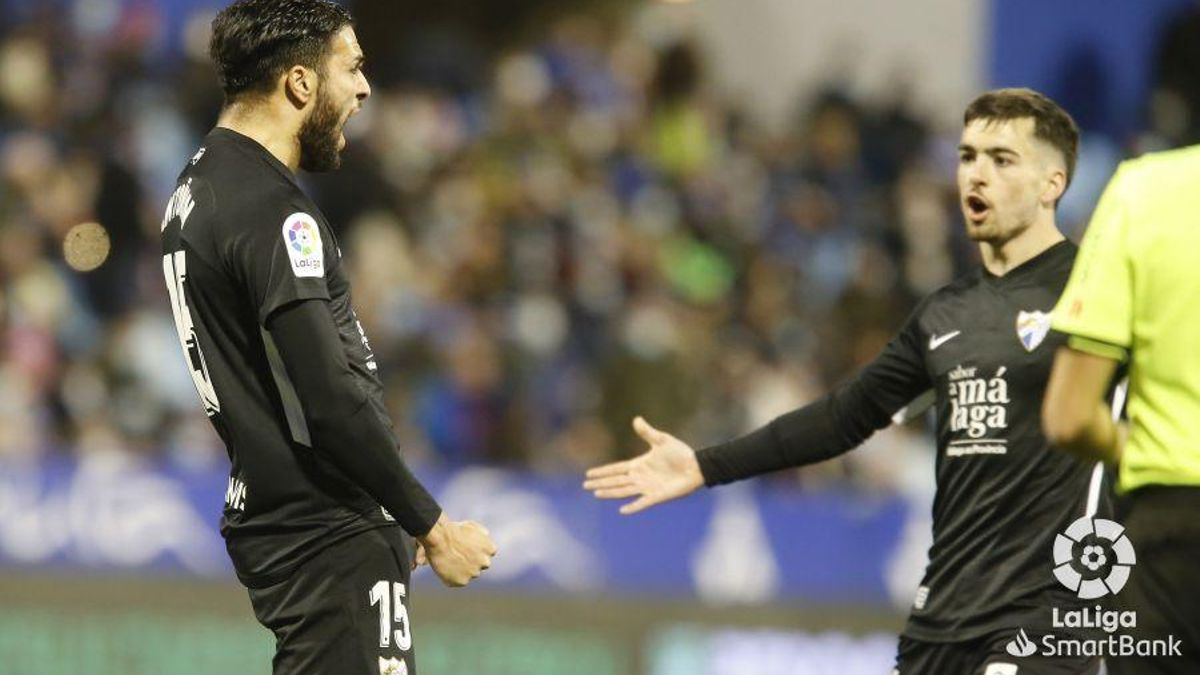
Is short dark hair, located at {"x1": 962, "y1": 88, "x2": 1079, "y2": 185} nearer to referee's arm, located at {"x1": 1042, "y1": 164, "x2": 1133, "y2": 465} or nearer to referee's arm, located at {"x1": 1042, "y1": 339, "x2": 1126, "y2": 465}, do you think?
referee's arm, located at {"x1": 1042, "y1": 164, "x2": 1133, "y2": 465}

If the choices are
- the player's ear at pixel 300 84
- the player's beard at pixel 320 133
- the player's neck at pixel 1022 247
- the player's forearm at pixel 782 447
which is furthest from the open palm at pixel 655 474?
the player's ear at pixel 300 84

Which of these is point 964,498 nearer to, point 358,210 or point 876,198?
point 358,210

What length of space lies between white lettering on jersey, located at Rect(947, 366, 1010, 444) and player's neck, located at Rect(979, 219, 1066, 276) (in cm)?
35

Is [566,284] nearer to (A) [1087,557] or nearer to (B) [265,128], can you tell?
(A) [1087,557]

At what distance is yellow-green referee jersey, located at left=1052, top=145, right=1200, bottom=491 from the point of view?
11.4 ft

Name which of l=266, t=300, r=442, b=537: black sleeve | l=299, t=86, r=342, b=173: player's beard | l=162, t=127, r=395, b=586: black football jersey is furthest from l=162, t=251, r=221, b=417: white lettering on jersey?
l=299, t=86, r=342, b=173: player's beard

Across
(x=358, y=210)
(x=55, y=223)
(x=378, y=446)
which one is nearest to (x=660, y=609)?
(x=358, y=210)

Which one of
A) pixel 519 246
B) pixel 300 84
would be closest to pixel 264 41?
pixel 300 84

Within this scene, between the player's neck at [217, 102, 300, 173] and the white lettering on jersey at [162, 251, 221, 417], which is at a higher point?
the player's neck at [217, 102, 300, 173]

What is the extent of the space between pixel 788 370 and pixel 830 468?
0.65 meters

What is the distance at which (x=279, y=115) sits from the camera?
4.27m

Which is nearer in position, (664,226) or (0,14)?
(0,14)

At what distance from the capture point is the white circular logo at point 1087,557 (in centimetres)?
472

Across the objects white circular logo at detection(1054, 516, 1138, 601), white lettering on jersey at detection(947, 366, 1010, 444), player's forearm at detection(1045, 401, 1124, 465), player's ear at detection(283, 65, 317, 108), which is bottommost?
player's forearm at detection(1045, 401, 1124, 465)
